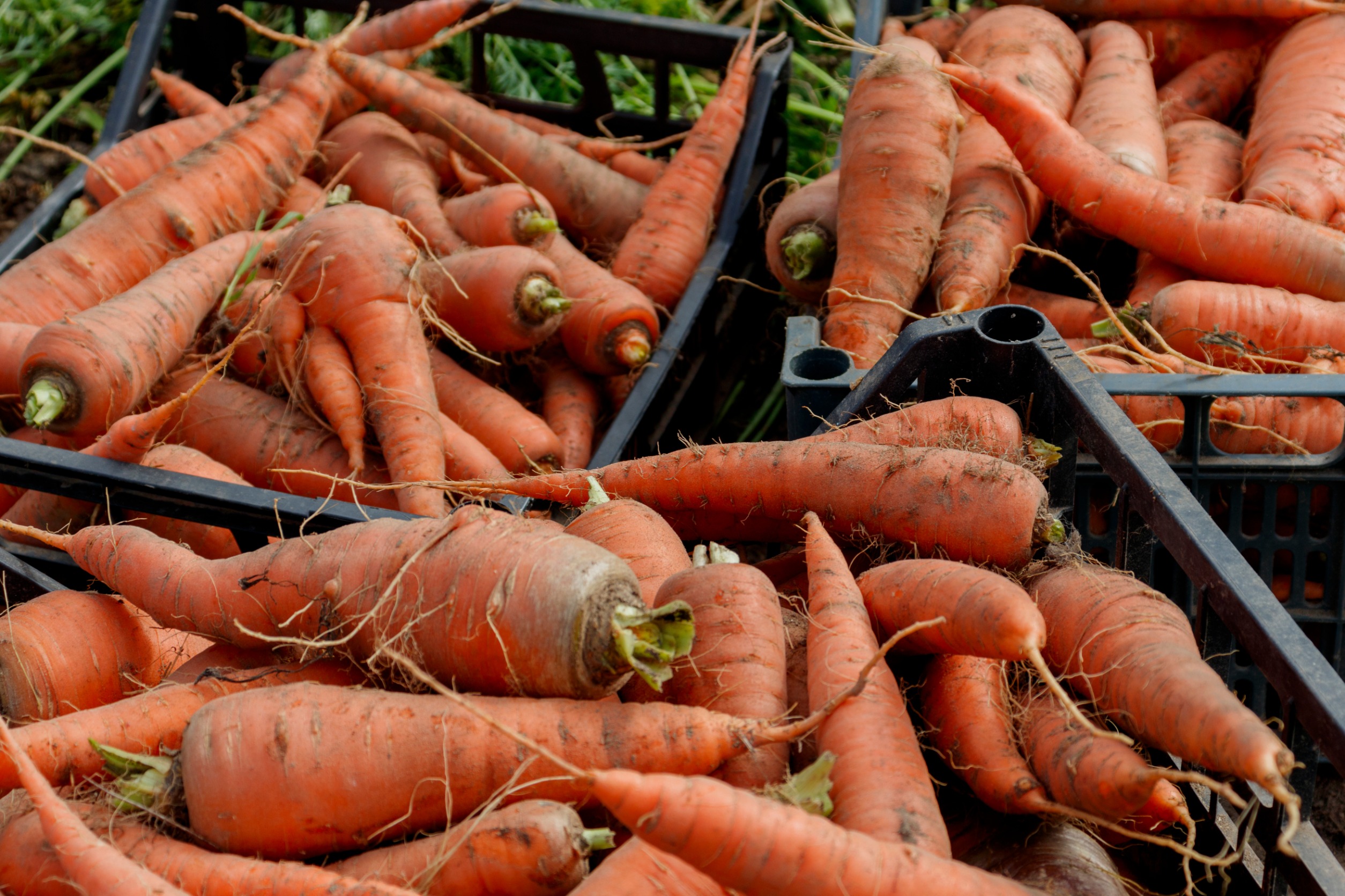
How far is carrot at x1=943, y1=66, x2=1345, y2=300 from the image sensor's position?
2252 millimetres

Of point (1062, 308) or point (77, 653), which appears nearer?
point (77, 653)

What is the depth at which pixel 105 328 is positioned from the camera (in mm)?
2178

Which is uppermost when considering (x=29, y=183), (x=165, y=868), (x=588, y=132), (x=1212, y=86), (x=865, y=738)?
(x=1212, y=86)

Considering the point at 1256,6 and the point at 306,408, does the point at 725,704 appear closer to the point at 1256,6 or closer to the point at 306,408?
the point at 306,408

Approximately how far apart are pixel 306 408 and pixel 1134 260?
1870 mm

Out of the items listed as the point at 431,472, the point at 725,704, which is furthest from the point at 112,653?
the point at 725,704

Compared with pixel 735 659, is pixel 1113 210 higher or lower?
higher

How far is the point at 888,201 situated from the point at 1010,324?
0.61m

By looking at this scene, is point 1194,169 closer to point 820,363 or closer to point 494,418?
point 820,363

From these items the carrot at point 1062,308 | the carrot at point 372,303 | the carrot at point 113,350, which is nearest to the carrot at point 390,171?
the carrot at point 372,303

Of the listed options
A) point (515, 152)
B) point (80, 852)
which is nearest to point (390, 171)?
point (515, 152)

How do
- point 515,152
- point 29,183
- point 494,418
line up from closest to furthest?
point 494,418, point 515,152, point 29,183

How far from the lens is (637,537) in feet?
5.46

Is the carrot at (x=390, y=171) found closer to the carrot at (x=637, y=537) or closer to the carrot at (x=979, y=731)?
the carrot at (x=637, y=537)
